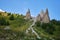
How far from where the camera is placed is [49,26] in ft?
42.2

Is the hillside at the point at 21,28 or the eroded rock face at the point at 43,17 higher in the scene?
the eroded rock face at the point at 43,17

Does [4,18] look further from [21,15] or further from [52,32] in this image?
[52,32]

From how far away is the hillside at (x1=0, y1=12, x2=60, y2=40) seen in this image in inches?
472

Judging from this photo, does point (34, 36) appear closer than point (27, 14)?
Yes

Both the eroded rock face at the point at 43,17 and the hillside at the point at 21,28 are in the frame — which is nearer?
the hillside at the point at 21,28

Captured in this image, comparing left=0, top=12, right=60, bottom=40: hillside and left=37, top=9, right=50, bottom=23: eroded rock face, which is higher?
left=37, top=9, right=50, bottom=23: eroded rock face

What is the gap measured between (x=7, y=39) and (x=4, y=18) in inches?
62.9

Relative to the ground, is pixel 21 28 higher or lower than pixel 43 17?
lower

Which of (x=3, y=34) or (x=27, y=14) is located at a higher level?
(x=27, y=14)

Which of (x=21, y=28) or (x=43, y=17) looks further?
(x=43, y=17)

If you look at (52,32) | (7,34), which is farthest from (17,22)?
(52,32)

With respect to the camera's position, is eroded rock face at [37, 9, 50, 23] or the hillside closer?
the hillside

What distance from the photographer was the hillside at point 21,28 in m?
12.0

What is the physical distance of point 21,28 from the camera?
40.8 ft
